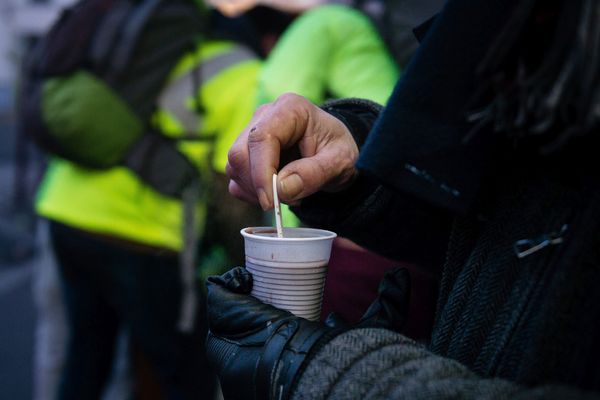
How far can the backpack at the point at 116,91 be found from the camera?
7.76 feet

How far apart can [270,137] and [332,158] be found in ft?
0.43

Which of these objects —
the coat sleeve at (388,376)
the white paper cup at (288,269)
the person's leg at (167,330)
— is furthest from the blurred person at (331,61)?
the coat sleeve at (388,376)

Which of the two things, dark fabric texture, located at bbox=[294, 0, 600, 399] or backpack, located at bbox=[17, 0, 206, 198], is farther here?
backpack, located at bbox=[17, 0, 206, 198]

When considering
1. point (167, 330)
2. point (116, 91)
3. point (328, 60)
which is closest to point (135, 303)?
point (167, 330)

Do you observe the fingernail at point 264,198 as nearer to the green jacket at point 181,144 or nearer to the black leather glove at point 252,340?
the black leather glove at point 252,340

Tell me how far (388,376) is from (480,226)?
0.96ft

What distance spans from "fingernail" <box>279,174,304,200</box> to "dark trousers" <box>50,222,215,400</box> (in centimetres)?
138

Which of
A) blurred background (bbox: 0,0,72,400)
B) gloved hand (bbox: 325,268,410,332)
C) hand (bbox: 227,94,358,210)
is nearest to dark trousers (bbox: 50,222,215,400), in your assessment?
blurred background (bbox: 0,0,72,400)

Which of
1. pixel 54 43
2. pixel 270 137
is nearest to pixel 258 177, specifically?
pixel 270 137

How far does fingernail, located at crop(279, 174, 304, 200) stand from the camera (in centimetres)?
115

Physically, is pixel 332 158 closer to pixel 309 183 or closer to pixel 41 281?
pixel 309 183

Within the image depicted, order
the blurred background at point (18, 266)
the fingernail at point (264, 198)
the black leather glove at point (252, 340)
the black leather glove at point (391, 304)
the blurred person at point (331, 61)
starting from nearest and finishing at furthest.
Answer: the black leather glove at point (252, 340), the black leather glove at point (391, 304), the fingernail at point (264, 198), the blurred person at point (331, 61), the blurred background at point (18, 266)

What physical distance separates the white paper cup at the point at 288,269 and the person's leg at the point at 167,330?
4.65 ft

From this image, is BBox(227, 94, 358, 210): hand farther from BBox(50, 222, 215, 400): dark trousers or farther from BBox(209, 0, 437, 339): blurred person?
BBox(50, 222, 215, 400): dark trousers
